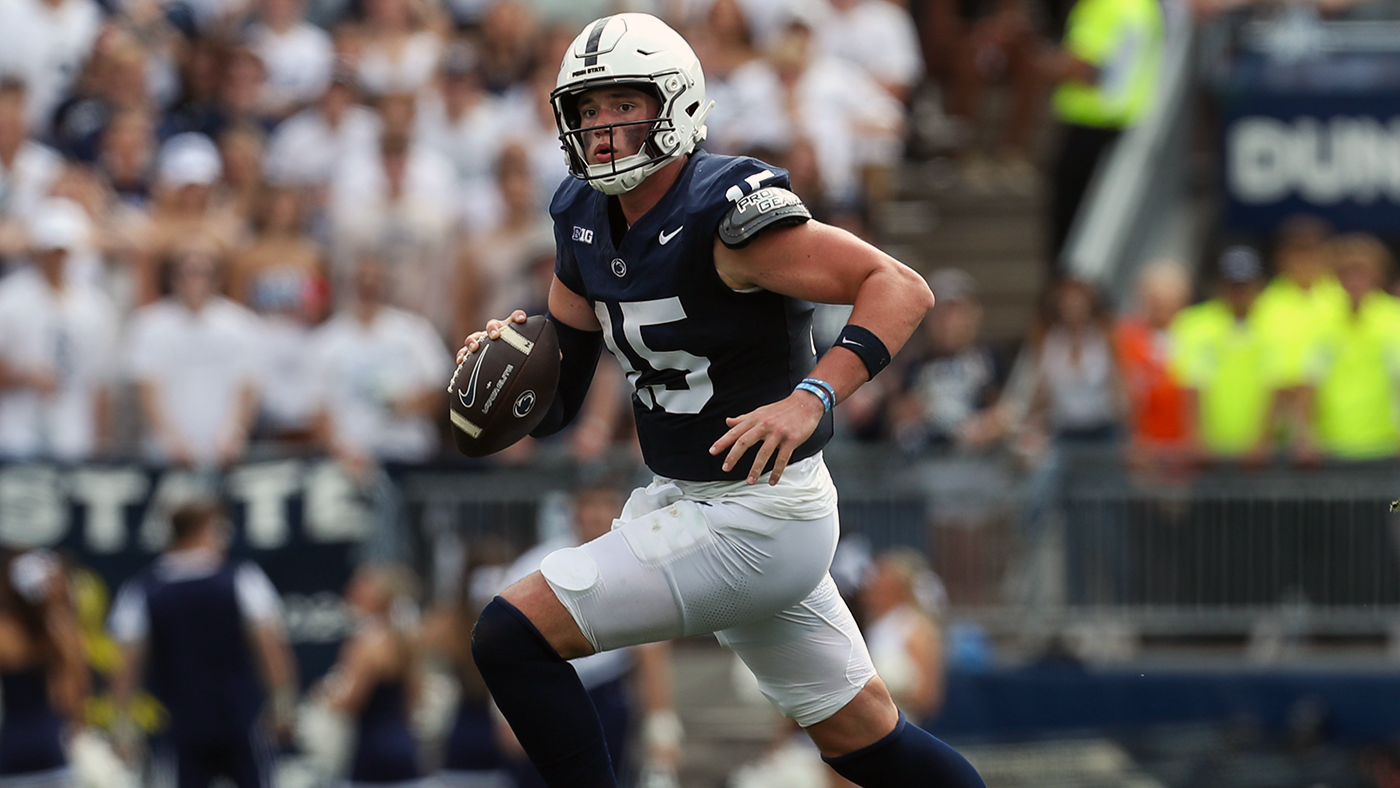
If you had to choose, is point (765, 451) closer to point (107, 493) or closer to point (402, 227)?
point (107, 493)

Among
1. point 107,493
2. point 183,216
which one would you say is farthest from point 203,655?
point 183,216

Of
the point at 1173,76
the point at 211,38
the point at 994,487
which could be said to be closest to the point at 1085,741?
the point at 994,487

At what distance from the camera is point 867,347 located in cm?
473

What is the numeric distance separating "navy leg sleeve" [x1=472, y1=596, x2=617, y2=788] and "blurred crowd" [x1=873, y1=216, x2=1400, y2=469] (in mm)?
5752

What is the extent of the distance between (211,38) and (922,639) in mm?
6292

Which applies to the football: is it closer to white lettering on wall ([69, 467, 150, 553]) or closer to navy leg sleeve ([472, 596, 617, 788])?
navy leg sleeve ([472, 596, 617, 788])

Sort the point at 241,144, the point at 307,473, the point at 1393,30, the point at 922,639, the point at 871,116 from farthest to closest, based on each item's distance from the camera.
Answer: the point at 1393,30, the point at 871,116, the point at 241,144, the point at 307,473, the point at 922,639

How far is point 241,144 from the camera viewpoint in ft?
37.6

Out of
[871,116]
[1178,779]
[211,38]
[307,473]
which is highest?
[211,38]

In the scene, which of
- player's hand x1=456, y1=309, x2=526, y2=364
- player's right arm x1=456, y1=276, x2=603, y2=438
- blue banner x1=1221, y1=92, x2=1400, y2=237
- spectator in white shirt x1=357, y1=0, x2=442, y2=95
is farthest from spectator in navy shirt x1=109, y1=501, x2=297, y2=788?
blue banner x1=1221, y1=92, x2=1400, y2=237

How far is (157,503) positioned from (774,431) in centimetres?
659

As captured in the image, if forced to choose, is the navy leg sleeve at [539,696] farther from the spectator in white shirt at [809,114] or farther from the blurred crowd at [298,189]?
the spectator in white shirt at [809,114]

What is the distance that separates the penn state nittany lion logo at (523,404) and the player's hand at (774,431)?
690 mm

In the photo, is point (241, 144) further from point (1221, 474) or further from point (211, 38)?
point (1221, 474)
